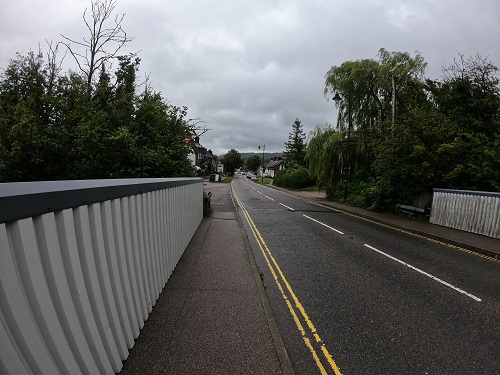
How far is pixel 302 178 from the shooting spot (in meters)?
42.6

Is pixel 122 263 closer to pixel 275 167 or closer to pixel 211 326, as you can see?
pixel 211 326

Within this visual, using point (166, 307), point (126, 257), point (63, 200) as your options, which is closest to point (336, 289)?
point (166, 307)

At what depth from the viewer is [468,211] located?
1092cm

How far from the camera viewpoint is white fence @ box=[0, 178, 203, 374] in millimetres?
1584

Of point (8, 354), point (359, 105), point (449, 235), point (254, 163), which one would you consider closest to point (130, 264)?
point (8, 354)

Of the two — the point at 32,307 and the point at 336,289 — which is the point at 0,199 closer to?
the point at 32,307

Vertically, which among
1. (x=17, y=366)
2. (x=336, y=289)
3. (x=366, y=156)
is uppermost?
(x=366, y=156)

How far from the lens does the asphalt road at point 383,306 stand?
3.25 meters

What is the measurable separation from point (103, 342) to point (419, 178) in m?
14.3

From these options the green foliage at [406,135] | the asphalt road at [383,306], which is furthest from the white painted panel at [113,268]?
the green foliage at [406,135]

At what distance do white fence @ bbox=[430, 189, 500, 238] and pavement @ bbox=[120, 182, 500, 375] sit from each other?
841cm

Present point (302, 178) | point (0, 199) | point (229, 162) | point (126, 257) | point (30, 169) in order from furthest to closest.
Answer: point (229, 162) < point (302, 178) < point (30, 169) < point (126, 257) < point (0, 199)

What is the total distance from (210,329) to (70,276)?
2002 mm

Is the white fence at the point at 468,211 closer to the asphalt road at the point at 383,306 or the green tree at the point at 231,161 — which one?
the asphalt road at the point at 383,306
